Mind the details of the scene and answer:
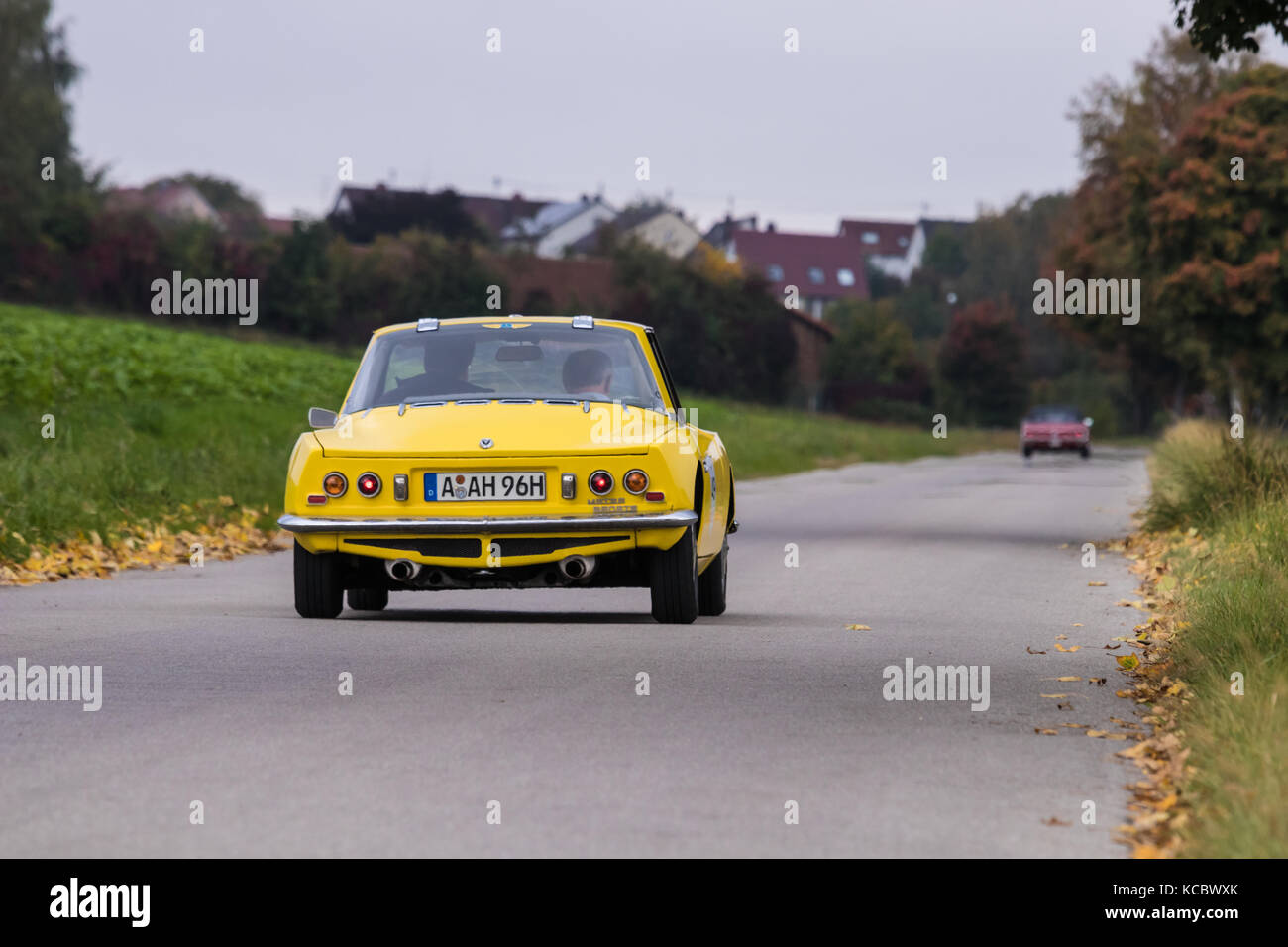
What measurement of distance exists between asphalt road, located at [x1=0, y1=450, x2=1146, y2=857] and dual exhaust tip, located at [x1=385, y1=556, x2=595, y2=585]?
292 mm

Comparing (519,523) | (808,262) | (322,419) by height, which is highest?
(808,262)

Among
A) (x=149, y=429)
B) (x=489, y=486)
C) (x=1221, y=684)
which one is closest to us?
(x=1221, y=684)

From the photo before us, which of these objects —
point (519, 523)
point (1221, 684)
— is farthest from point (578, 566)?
point (1221, 684)

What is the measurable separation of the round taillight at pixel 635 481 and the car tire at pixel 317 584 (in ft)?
5.38

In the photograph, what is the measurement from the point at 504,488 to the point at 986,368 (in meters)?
88.7

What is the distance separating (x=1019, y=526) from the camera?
2167 cm

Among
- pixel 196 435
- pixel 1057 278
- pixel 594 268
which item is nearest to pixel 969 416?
pixel 594 268

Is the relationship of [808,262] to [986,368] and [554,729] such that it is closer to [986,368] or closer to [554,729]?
[986,368]

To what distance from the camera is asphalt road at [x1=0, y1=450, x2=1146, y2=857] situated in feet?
17.8

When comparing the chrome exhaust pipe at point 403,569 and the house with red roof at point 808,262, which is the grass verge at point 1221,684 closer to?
the chrome exhaust pipe at point 403,569

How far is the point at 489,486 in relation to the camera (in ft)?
32.3

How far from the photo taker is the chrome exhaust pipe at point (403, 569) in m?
9.99
